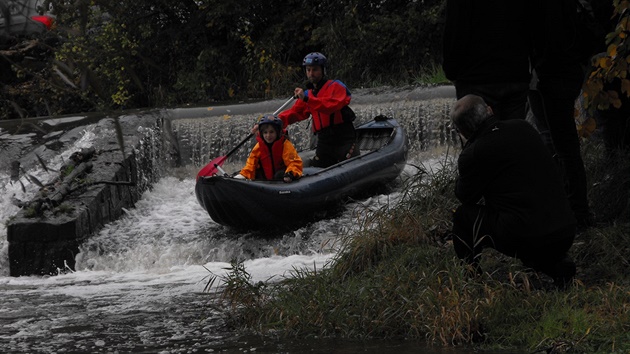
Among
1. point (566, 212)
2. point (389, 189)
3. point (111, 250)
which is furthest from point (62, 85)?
point (389, 189)

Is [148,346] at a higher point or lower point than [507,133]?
lower

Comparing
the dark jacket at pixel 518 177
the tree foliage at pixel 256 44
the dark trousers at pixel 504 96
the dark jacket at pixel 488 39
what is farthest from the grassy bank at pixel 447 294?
the tree foliage at pixel 256 44

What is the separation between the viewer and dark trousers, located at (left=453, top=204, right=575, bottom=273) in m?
5.36

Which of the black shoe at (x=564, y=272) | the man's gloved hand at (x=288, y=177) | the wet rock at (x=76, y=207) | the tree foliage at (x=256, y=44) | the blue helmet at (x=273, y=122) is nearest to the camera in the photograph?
the black shoe at (x=564, y=272)

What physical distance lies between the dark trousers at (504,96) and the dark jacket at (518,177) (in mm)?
677

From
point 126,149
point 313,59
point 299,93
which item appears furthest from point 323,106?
point 126,149

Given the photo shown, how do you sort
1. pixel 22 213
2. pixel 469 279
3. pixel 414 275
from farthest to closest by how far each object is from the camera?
1. pixel 22 213
2. pixel 414 275
3. pixel 469 279

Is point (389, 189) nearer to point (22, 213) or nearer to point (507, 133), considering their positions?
point (22, 213)

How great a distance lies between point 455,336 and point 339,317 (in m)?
0.75

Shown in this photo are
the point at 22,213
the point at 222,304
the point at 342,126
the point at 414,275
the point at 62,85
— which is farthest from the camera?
the point at 342,126

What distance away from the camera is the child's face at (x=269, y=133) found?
388 inches

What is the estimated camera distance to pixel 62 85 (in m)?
2.41

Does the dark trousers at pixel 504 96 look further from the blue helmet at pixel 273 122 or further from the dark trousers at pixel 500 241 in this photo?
the blue helmet at pixel 273 122

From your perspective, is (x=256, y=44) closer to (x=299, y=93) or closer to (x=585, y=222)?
(x=299, y=93)
